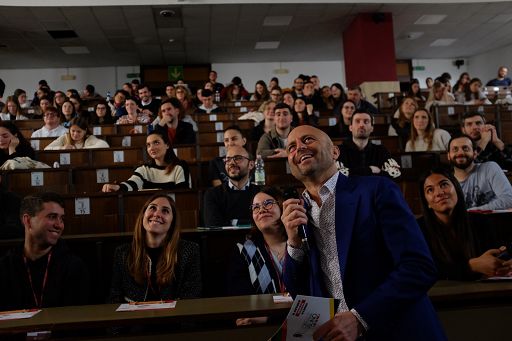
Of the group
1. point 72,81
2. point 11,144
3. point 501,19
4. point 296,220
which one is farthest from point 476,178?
point 72,81

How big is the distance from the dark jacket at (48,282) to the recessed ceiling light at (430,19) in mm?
8941

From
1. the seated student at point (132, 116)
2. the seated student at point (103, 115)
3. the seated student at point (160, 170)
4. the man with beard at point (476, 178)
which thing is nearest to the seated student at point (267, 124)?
the seated student at point (160, 170)

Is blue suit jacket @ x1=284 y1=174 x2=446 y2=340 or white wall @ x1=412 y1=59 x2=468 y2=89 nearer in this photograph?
blue suit jacket @ x1=284 y1=174 x2=446 y2=340

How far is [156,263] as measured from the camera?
2027mm

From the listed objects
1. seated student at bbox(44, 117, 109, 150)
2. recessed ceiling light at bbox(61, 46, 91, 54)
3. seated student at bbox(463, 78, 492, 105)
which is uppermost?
recessed ceiling light at bbox(61, 46, 91, 54)

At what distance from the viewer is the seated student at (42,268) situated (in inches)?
74.2

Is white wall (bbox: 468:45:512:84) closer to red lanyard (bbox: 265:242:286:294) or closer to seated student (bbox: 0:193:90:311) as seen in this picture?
red lanyard (bbox: 265:242:286:294)

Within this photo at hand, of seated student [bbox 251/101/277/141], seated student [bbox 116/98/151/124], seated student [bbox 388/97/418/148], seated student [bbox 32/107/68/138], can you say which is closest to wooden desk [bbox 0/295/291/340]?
seated student [bbox 251/101/277/141]

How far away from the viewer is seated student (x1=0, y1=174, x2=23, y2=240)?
104 inches

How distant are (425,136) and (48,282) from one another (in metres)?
3.66

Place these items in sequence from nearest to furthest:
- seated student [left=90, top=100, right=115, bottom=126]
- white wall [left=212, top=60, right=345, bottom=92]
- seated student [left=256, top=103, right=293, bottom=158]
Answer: seated student [left=256, top=103, right=293, bottom=158] → seated student [left=90, top=100, right=115, bottom=126] → white wall [left=212, top=60, right=345, bottom=92]

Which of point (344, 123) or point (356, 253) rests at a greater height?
point (344, 123)

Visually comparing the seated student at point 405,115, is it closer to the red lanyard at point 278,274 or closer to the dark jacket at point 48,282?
the red lanyard at point 278,274

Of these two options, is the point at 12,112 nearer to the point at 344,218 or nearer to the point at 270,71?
the point at 344,218
